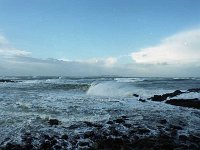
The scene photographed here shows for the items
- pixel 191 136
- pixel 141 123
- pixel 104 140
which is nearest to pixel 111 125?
pixel 141 123

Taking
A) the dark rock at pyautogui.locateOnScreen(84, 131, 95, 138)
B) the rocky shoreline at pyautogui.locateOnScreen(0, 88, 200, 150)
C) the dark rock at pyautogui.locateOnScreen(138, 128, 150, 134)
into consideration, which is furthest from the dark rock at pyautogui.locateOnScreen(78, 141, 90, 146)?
the dark rock at pyautogui.locateOnScreen(138, 128, 150, 134)

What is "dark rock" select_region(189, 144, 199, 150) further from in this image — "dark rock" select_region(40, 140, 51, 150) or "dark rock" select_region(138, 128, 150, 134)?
"dark rock" select_region(40, 140, 51, 150)

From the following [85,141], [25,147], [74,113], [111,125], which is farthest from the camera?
[74,113]

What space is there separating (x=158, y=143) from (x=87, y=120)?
525 centimetres

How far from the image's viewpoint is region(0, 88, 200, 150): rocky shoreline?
1149 centimetres

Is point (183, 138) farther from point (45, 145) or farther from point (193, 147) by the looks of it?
point (45, 145)

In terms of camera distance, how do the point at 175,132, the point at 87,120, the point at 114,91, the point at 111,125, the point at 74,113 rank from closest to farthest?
1. the point at 175,132
2. the point at 111,125
3. the point at 87,120
4. the point at 74,113
5. the point at 114,91

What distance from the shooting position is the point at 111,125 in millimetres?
14875

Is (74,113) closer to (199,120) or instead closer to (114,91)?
(199,120)

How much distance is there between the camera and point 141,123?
15.4 m

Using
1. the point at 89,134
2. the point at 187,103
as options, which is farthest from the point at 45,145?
the point at 187,103

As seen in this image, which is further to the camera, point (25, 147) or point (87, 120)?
point (87, 120)

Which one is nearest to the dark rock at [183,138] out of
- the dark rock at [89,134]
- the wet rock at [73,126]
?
the dark rock at [89,134]

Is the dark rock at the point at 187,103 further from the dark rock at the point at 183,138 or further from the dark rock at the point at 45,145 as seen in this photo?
the dark rock at the point at 45,145
